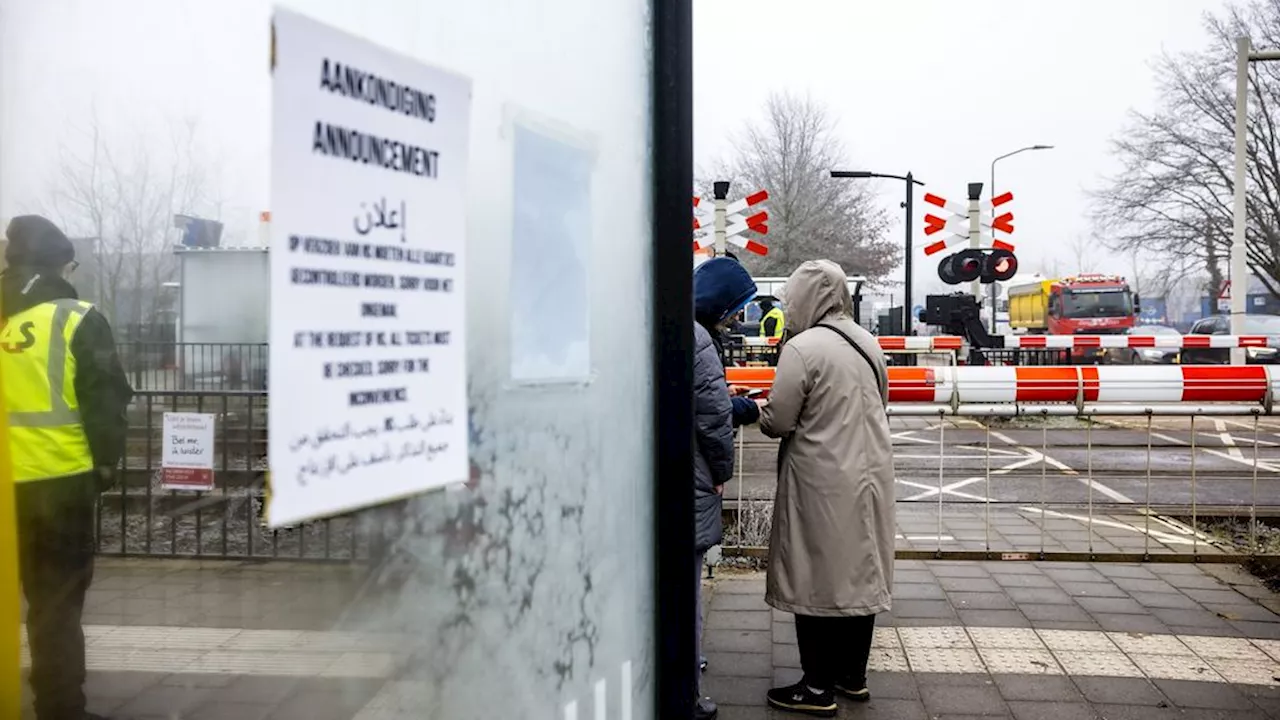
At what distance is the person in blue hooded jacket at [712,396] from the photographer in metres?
3.77

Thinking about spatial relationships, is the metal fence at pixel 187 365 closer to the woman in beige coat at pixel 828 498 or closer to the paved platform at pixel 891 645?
the paved platform at pixel 891 645

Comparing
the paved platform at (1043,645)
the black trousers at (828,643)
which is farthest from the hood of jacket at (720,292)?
the paved platform at (1043,645)

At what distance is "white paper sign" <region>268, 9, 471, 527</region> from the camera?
1272mm

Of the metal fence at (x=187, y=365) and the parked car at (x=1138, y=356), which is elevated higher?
the parked car at (x=1138, y=356)

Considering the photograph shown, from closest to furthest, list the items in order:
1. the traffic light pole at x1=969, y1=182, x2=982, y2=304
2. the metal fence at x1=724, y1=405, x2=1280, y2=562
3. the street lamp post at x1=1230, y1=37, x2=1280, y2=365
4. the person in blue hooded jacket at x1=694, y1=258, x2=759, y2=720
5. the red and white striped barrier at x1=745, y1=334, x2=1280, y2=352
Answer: the person in blue hooded jacket at x1=694, y1=258, x2=759, y2=720, the metal fence at x1=724, y1=405, x2=1280, y2=562, the traffic light pole at x1=969, y1=182, x2=982, y2=304, the red and white striped barrier at x1=745, y1=334, x2=1280, y2=352, the street lamp post at x1=1230, y1=37, x2=1280, y2=365

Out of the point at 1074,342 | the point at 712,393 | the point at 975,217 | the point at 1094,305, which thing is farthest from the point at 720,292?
the point at 1094,305

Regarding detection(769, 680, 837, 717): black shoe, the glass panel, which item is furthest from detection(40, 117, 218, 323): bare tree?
detection(769, 680, 837, 717): black shoe

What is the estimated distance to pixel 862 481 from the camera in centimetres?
398

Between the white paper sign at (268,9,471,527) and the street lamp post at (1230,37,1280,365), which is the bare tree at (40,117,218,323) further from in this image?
the street lamp post at (1230,37,1280,365)

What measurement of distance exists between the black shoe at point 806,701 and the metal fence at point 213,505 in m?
2.46

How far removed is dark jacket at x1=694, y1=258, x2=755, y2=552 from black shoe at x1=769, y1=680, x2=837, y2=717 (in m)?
0.73

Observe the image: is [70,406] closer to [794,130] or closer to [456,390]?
[456,390]

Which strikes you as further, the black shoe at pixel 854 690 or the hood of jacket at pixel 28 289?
the black shoe at pixel 854 690

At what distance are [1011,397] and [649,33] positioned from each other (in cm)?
502
